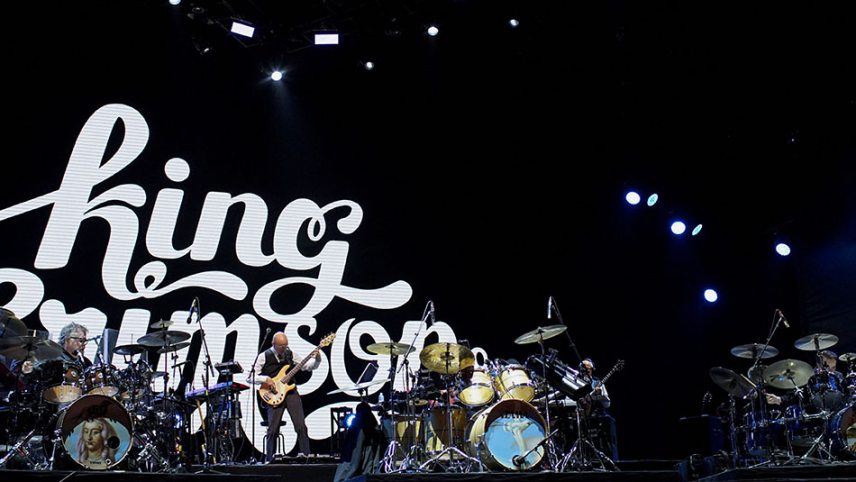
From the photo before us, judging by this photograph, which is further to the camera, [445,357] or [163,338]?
[445,357]

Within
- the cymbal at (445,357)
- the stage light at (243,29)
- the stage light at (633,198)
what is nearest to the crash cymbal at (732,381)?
the cymbal at (445,357)

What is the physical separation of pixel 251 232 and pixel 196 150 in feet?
4.46

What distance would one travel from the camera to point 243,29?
454 inches

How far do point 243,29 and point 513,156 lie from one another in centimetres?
429

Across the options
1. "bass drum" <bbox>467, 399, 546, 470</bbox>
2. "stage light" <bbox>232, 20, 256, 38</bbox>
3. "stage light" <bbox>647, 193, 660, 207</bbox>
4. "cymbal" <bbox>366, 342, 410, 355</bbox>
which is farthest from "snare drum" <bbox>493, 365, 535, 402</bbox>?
"stage light" <bbox>232, 20, 256, 38</bbox>

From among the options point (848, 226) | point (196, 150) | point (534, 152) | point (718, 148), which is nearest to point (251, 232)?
point (196, 150)

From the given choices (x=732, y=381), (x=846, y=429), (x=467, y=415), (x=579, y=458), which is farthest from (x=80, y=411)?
(x=846, y=429)

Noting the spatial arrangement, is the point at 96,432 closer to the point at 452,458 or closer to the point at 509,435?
the point at 452,458

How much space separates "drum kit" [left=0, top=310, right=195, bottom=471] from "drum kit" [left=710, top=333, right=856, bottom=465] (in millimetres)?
5957

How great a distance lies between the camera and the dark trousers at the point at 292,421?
996 centimetres

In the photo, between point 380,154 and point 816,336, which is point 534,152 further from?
point 816,336

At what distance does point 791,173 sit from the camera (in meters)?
11.9

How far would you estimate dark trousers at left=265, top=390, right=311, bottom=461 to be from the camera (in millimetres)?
9961

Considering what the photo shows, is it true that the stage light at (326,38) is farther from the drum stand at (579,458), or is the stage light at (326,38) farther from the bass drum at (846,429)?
the bass drum at (846,429)
